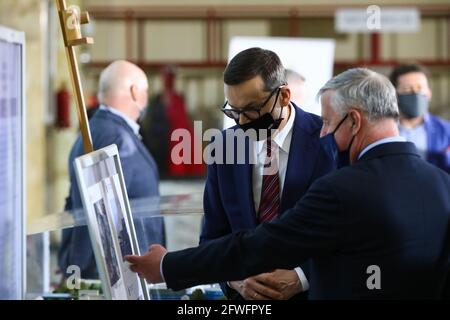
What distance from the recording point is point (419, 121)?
221 inches

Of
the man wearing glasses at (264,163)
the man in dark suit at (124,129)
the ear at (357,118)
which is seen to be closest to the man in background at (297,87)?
the man in dark suit at (124,129)

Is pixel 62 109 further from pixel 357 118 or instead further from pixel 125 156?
pixel 357 118

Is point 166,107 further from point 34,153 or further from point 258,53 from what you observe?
point 258,53

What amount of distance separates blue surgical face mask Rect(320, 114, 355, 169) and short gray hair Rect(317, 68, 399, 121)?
5 cm

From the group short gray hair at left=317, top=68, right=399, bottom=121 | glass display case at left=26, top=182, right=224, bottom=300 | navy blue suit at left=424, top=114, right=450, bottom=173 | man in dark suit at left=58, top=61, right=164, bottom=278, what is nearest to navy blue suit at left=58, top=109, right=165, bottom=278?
man in dark suit at left=58, top=61, right=164, bottom=278

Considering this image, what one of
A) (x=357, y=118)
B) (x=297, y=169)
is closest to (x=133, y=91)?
(x=297, y=169)

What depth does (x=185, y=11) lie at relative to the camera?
13875mm

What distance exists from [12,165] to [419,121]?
347cm

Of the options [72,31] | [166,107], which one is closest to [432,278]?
[72,31]

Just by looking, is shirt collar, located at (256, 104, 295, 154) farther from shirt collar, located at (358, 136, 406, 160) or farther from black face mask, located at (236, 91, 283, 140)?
shirt collar, located at (358, 136, 406, 160)

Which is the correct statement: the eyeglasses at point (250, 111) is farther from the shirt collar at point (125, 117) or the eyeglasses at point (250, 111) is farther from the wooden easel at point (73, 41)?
the shirt collar at point (125, 117)

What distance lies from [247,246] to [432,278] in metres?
0.50

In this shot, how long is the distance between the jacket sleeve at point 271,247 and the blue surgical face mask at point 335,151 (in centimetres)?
24

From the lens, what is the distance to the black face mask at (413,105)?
549 cm
